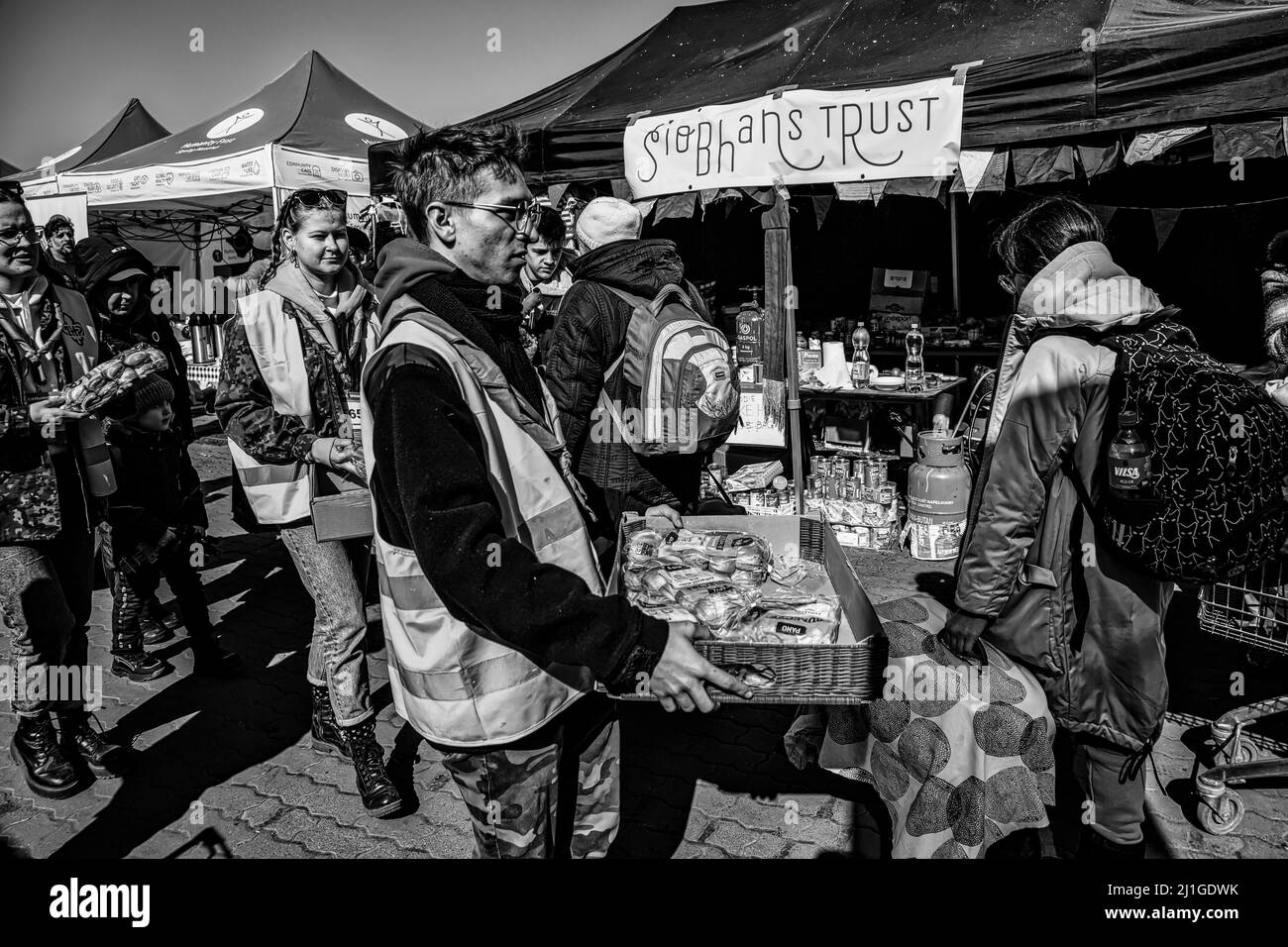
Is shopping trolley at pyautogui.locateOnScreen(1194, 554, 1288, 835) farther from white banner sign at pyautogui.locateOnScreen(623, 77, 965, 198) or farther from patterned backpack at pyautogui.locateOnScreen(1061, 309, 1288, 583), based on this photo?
white banner sign at pyautogui.locateOnScreen(623, 77, 965, 198)

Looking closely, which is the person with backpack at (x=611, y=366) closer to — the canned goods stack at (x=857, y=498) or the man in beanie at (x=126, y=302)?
the man in beanie at (x=126, y=302)

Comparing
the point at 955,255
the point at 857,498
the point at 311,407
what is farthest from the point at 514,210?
the point at 955,255

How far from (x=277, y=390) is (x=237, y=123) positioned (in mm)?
10160

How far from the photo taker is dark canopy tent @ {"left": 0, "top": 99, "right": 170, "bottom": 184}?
55.7 ft

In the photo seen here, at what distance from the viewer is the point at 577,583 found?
1.60 metres

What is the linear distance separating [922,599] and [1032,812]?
877mm

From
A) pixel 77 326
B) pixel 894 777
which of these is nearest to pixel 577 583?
pixel 894 777

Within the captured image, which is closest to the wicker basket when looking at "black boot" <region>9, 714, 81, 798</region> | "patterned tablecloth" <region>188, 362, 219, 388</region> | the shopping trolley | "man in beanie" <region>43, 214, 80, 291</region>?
the shopping trolley

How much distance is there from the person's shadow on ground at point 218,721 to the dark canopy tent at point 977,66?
3646mm

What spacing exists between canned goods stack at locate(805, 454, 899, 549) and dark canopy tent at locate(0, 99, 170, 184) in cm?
1626

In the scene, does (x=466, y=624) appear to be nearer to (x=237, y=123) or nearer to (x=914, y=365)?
(x=914, y=365)

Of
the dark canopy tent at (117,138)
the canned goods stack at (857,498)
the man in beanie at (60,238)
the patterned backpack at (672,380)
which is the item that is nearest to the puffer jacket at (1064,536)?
the patterned backpack at (672,380)

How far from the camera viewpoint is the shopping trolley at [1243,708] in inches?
122
